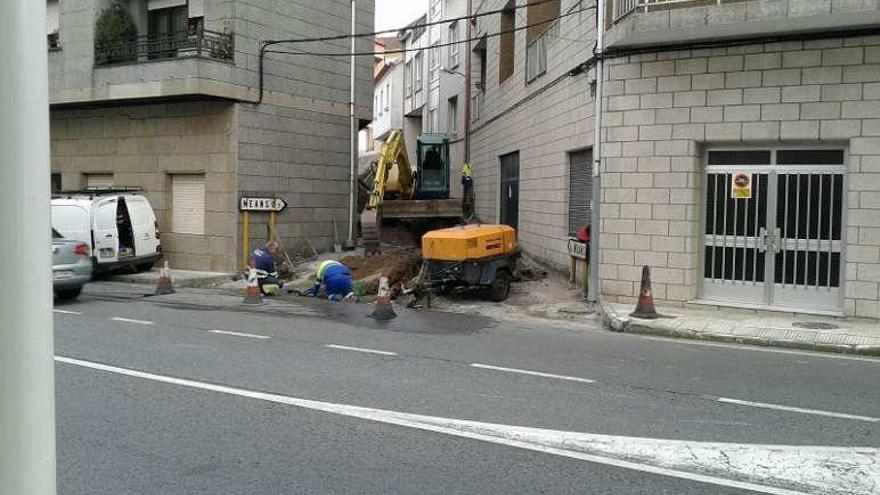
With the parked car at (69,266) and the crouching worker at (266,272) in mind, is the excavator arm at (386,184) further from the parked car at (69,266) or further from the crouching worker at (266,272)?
the parked car at (69,266)

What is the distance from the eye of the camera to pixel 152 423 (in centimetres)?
577

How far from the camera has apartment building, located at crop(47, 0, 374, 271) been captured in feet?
58.9

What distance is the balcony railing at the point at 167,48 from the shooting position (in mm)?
17766

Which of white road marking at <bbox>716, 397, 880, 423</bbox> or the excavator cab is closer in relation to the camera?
white road marking at <bbox>716, 397, 880, 423</bbox>

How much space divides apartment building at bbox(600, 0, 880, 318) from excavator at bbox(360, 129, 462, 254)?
7090 mm

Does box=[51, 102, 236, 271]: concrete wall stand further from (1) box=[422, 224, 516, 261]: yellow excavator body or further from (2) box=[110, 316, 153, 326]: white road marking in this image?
(2) box=[110, 316, 153, 326]: white road marking

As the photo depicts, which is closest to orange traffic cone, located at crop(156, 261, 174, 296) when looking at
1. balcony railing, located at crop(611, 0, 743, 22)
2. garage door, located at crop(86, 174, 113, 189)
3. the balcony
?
garage door, located at crop(86, 174, 113, 189)

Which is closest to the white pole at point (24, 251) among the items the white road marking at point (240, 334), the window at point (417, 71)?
the white road marking at point (240, 334)

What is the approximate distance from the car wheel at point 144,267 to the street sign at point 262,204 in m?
2.54

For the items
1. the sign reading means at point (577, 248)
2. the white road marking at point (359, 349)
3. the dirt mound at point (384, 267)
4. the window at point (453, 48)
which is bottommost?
the white road marking at point (359, 349)

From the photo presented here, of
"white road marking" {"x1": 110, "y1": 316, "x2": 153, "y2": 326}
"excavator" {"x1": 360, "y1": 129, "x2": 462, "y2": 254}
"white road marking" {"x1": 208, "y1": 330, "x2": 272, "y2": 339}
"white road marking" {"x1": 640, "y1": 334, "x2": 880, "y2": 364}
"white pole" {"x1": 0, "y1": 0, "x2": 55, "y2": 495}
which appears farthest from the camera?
"excavator" {"x1": 360, "y1": 129, "x2": 462, "y2": 254}

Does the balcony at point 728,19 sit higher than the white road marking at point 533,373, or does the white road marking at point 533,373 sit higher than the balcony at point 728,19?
the balcony at point 728,19

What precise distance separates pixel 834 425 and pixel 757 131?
680cm

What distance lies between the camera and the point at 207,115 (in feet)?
59.8
